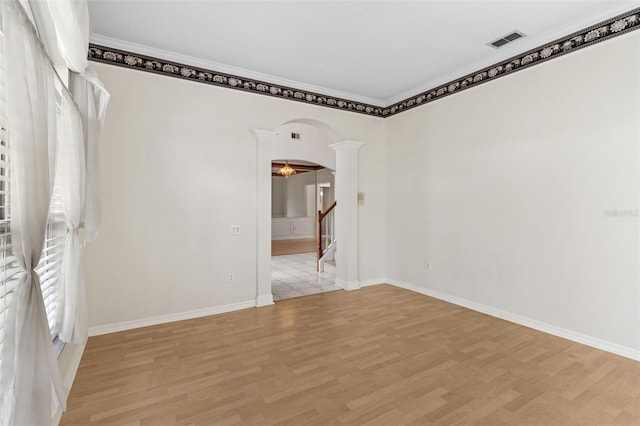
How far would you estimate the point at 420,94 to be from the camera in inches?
190

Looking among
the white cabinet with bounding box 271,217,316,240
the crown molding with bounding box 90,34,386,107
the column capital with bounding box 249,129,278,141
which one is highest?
the crown molding with bounding box 90,34,386,107

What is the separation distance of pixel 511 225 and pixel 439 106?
6.52 ft

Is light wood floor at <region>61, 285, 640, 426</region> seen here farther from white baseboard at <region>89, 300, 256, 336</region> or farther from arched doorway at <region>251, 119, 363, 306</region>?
arched doorway at <region>251, 119, 363, 306</region>

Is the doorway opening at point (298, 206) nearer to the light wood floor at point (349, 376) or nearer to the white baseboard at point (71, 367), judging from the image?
the light wood floor at point (349, 376)

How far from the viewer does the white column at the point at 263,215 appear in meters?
4.29

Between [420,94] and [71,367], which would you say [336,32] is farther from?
[71,367]

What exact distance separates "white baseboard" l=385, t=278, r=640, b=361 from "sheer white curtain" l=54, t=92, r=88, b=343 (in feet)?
13.7

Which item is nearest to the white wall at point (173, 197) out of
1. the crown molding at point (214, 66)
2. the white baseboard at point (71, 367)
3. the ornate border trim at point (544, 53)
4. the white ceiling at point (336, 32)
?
the crown molding at point (214, 66)

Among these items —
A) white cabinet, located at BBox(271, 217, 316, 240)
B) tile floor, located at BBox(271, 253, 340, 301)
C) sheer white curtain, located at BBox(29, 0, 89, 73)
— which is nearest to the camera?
sheer white curtain, located at BBox(29, 0, 89, 73)

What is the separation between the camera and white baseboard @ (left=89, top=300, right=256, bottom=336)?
11.0ft

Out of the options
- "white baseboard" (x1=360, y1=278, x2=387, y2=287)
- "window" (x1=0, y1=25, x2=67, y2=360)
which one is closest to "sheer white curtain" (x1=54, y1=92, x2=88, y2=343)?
"window" (x1=0, y1=25, x2=67, y2=360)

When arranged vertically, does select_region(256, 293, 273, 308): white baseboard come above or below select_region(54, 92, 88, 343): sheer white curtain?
below

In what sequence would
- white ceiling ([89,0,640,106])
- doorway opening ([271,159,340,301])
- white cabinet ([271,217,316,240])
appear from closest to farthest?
Answer: white ceiling ([89,0,640,106]), doorway opening ([271,159,340,301]), white cabinet ([271,217,316,240])

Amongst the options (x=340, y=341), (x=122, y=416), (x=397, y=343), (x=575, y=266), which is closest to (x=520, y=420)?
(x=397, y=343)
